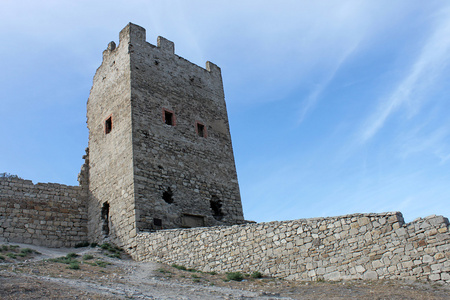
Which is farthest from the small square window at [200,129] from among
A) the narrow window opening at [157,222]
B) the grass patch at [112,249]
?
the grass patch at [112,249]

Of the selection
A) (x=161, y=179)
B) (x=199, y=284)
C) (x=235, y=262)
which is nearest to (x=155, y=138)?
(x=161, y=179)

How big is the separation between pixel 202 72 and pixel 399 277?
492 inches

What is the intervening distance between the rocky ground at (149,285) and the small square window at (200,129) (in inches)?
254

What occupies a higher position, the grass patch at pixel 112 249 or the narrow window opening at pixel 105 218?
the narrow window opening at pixel 105 218

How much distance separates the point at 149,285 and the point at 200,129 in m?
9.08

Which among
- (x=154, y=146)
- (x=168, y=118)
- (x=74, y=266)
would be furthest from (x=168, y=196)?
(x=74, y=266)

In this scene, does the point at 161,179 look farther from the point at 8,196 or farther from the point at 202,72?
the point at 202,72

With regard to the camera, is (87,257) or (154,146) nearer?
(87,257)

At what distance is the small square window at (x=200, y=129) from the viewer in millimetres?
16584

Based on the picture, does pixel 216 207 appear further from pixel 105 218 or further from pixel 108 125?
pixel 108 125

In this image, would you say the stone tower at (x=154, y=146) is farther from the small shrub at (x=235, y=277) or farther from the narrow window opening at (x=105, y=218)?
the small shrub at (x=235, y=277)

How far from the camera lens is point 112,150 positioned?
1516 cm

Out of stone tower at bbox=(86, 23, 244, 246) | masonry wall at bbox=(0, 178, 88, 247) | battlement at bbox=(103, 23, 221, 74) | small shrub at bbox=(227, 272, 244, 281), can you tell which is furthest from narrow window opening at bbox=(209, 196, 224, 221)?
battlement at bbox=(103, 23, 221, 74)

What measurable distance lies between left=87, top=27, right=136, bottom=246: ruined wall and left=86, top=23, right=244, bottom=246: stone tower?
3 centimetres
